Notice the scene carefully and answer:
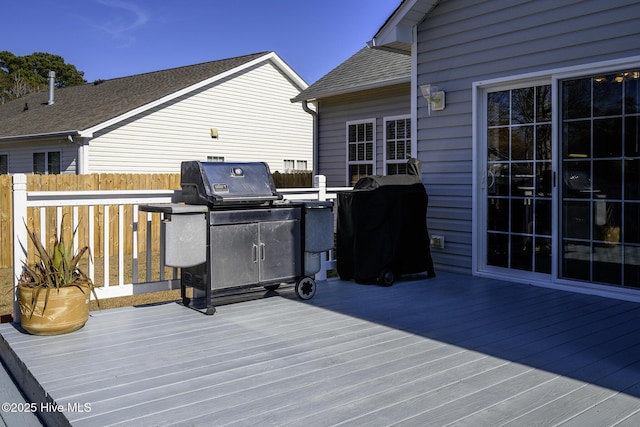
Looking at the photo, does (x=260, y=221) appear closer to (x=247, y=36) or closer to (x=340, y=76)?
(x=340, y=76)

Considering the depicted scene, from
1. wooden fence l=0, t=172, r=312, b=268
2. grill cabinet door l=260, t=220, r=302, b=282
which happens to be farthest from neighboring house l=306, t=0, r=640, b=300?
wooden fence l=0, t=172, r=312, b=268

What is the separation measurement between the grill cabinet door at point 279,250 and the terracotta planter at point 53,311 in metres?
1.39

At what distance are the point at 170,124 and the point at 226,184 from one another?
10584 millimetres

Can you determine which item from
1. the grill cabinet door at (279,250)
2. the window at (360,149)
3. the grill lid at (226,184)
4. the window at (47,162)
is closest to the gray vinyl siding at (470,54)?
the grill cabinet door at (279,250)

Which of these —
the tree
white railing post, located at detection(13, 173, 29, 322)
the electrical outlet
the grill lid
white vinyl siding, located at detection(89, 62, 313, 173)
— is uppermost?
the tree

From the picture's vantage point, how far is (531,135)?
522 cm

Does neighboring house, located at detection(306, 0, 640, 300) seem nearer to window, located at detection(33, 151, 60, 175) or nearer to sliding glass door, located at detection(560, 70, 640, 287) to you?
sliding glass door, located at detection(560, 70, 640, 287)

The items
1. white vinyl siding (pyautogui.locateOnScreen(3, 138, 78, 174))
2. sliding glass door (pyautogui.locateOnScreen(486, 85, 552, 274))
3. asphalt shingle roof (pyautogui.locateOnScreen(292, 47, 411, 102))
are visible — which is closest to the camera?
sliding glass door (pyautogui.locateOnScreen(486, 85, 552, 274))

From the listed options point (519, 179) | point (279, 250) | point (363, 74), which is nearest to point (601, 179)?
point (519, 179)

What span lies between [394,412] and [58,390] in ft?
5.24

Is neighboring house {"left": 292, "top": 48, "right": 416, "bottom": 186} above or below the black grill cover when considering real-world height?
above

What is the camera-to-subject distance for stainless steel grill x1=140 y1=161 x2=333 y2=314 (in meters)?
4.01

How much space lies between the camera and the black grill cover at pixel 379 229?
207 inches

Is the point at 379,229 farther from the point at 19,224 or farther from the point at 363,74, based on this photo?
the point at 363,74
